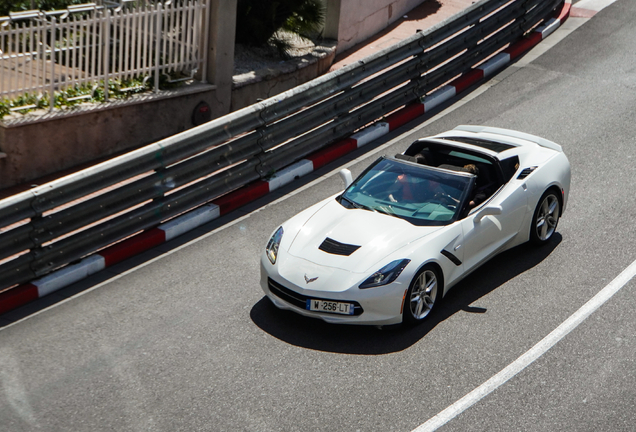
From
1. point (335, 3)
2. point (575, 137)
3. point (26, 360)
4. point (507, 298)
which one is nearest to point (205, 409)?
point (26, 360)

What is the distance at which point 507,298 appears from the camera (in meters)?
7.67

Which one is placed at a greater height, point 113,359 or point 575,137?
point 575,137

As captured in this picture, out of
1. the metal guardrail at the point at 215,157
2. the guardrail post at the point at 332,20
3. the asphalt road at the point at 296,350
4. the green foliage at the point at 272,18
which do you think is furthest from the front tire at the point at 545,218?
the guardrail post at the point at 332,20

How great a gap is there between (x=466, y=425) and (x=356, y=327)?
1.73 metres

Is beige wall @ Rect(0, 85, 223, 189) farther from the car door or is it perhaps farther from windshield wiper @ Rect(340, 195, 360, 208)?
the car door

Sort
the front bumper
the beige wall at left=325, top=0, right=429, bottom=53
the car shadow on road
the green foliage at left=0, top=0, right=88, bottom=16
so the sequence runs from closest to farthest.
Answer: the front bumper
the car shadow on road
the green foliage at left=0, top=0, right=88, bottom=16
the beige wall at left=325, top=0, right=429, bottom=53

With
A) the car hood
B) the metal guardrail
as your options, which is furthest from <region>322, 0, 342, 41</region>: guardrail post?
the car hood

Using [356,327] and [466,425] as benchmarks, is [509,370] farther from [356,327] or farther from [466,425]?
[356,327]

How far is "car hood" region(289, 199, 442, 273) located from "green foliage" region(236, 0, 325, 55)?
686 centimetres

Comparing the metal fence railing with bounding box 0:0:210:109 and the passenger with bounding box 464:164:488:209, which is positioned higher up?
the metal fence railing with bounding box 0:0:210:109

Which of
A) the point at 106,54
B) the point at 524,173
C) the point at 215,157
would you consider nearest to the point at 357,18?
the point at 106,54

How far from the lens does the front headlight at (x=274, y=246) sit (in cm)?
742

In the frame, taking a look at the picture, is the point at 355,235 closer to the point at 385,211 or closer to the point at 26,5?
the point at 385,211

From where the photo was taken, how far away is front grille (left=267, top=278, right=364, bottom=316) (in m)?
6.85
